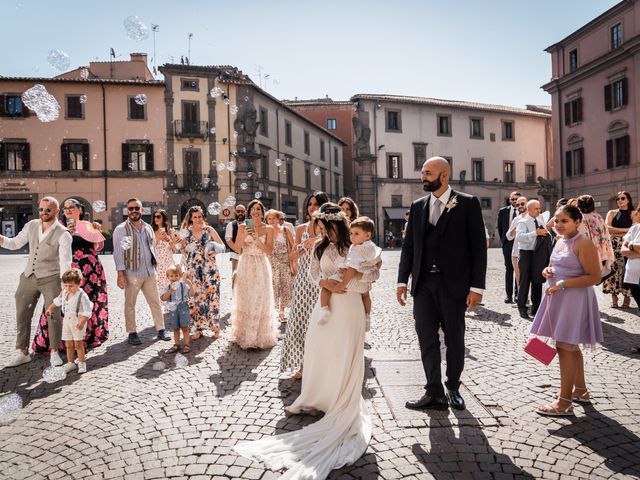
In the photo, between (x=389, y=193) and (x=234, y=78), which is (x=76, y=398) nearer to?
(x=234, y=78)

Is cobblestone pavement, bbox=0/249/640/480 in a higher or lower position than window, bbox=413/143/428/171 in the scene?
lower

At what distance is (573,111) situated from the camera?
102ft

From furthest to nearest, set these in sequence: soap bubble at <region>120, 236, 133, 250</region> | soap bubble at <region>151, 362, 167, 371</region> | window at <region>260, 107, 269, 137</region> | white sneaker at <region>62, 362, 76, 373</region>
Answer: window at <region>260, 107, 269, 137</region>
soap bubble at <region>120, 236, 133, 250</region>
soap bubble at <region>151, 362, 167, 371</region>
white sneaker at <region>62, 362, 76, 373</region>

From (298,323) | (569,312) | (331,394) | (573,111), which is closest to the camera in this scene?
(331,394)

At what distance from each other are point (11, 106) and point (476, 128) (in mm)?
35381

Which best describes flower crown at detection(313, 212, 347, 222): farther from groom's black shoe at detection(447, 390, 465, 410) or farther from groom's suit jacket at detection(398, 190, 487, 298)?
groom's black shoe at detection(447, 390, 465, 410)

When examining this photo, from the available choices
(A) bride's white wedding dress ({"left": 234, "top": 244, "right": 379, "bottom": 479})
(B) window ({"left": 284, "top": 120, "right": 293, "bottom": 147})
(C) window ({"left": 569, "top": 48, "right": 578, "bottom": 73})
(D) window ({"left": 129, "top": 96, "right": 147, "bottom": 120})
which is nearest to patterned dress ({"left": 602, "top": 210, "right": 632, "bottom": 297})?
(A) bride's white wedding dress ({"left": 234, "top": 244, "right": 379, "bottom": 479})

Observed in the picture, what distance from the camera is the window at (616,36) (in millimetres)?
27344

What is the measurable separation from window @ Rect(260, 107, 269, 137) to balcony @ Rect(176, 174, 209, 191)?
557 centimetres

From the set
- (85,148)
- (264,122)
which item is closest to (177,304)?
(85,148)

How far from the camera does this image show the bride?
3.33 metres

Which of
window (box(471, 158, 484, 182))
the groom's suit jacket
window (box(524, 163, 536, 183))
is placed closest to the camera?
the groom's suit jacket

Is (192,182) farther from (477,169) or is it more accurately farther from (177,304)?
(177,304)

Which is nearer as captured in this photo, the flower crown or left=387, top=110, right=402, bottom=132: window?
the flower crown
